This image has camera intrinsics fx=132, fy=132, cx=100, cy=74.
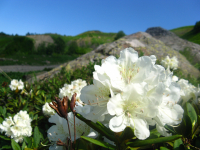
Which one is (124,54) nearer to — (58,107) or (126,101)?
(126,101)

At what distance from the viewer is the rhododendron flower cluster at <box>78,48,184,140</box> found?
0.57 metres

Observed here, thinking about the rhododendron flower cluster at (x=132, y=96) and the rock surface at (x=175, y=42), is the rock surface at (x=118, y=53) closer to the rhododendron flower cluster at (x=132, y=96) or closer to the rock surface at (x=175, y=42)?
the rock surface at (x=175, y=42)

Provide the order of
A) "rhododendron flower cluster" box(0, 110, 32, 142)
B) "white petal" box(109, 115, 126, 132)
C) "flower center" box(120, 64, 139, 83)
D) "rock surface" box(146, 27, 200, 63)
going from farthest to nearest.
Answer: "rock surface" box(146, 27, 200, 63), "rhododendron flower cluster" box(0, 110, 32, 142), "flower center" box(120, 64, 139, 83), "white petal" box(109, 115, 126, 132)

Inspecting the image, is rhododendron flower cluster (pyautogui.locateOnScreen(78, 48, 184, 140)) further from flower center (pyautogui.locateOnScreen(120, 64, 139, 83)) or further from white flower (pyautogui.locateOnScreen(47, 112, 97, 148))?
white flower (pyautogui.locateOnScreen(47, 112, 97, 148))

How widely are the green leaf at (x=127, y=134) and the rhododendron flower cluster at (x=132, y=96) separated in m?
0.02

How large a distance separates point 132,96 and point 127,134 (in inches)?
7.0

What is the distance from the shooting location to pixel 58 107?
2.00 ft

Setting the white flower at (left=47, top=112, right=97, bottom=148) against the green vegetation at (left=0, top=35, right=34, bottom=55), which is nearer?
the white flower at (left=47, top=112, right=97, bottom=148)

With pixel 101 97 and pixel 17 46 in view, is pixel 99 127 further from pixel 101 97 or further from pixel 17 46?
pixel 17 46

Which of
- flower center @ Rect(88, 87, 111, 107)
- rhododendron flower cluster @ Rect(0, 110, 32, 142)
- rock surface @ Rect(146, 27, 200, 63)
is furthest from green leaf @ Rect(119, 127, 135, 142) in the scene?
rock surface @ Rect(146, 27, 200, 63)

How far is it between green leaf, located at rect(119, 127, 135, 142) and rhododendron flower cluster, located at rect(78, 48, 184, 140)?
0.07 ft

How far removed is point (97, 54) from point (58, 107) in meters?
4.03

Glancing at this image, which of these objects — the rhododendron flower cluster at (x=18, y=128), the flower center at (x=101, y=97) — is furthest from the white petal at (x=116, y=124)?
the rhododendron flower cluster at (x=18, y=128)

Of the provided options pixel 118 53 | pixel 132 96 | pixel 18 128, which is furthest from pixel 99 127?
pixel 118 53
